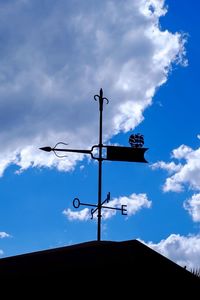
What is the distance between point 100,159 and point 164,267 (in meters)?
2.18

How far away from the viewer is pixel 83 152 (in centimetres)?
545

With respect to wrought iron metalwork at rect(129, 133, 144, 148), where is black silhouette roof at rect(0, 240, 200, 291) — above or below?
below

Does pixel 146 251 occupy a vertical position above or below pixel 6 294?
above

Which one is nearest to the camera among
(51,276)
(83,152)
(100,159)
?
(51,276)

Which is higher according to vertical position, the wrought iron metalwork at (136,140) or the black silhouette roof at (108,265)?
the wrought iron metalwork at (136,140)

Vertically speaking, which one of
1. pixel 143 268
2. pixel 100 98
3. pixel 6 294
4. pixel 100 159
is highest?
pixel 100 98

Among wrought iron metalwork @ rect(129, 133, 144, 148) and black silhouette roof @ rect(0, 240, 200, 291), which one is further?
wrought iron metalwork @ rect(129, 133, 144, 148)

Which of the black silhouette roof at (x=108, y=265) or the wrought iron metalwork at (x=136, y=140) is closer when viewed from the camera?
the black silhouette roof at (x=108, y=265)

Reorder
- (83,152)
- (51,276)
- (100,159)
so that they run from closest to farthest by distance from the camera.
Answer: (51,276) < (100,159) < (83,152)

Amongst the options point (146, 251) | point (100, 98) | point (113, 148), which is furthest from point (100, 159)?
point (146, 251)

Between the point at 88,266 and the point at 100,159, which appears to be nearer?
the point at 88,266

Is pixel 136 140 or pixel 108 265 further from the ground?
pixel 136 140

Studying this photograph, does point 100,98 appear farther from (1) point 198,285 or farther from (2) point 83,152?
(1) point 198,285

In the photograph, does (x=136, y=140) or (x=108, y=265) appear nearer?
(x=108, y=265)
